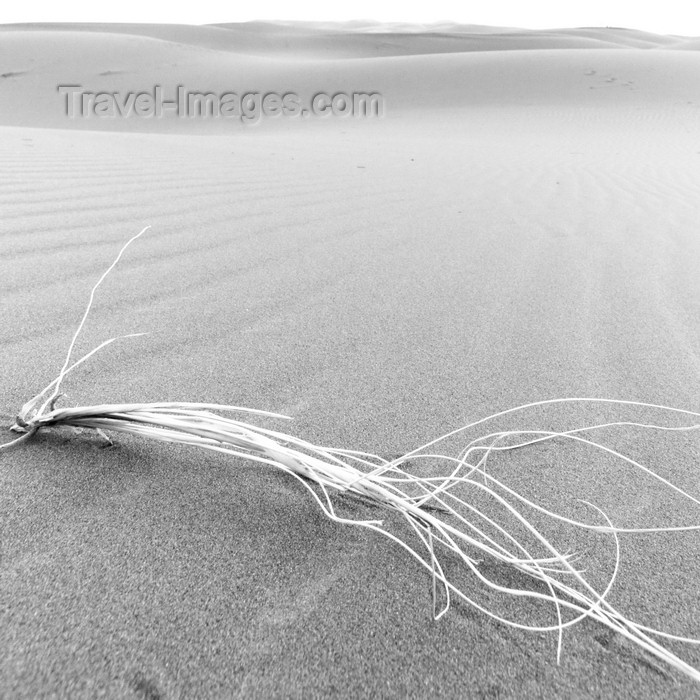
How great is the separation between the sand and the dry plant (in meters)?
0.03

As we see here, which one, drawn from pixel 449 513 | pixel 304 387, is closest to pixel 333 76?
pixel 304 387

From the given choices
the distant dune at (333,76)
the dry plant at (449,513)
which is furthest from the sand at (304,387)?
the distant dune at (333,76)

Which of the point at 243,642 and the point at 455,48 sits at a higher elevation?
the point at 455,48

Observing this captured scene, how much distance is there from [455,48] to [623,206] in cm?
2933

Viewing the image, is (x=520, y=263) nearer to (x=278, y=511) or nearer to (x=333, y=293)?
(x=333, y=293)

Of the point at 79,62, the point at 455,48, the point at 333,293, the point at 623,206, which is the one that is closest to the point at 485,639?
the point at 333,293

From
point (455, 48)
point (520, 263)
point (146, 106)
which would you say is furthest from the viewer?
point (455, 48)

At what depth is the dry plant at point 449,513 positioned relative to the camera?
0.63 m

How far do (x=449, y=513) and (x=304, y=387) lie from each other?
0.44 meters

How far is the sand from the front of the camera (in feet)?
1.88

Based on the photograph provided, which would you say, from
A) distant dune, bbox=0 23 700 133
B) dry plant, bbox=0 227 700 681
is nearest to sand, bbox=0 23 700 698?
dry plant, bbox=0 227 700 681

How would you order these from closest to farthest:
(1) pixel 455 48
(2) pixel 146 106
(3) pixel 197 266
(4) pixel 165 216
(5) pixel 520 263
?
(3) pixel 197 266, (5) pixel 520 263, (4) pixel 165 216, (2) pixel 146 106, (1) pixel 455 48

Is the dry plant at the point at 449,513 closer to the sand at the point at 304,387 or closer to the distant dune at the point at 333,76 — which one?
the sand at the point at 304,387

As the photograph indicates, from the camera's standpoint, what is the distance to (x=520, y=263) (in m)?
2.13
